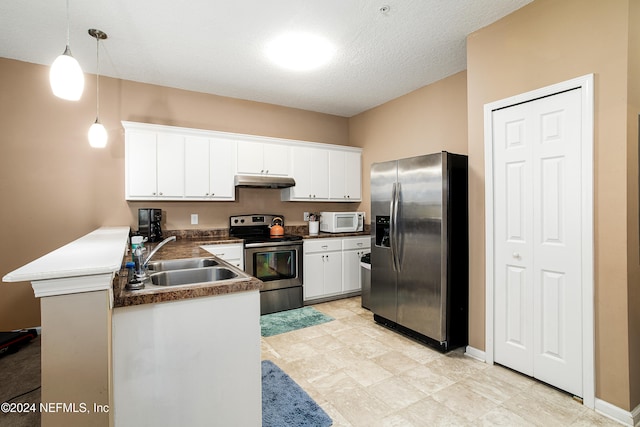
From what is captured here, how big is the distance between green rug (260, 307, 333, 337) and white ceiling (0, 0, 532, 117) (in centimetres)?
288

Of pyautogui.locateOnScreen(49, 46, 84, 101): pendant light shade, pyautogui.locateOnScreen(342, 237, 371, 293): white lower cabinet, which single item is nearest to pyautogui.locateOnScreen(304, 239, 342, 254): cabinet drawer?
pyautogui.locateOnScreen(342, 237, 371, 293): white lower cabinet

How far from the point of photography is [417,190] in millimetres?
2973

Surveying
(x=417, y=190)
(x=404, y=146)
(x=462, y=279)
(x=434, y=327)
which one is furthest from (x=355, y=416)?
(x=404, y=146)

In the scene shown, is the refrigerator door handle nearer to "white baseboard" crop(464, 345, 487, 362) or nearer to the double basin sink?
"white baseboard" crop(464, 345, 487, 362)

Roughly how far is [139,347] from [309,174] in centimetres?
348

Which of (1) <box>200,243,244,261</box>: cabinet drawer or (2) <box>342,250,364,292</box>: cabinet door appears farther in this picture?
(2) <box>342,250,364,292</box>: cabinet door

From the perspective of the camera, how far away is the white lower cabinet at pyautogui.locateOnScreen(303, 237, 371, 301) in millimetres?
4248

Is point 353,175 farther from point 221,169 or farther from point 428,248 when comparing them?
point 428,248

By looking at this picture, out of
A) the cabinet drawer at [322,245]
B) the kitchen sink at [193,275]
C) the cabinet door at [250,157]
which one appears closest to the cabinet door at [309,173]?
the cabinet door at [250,157]

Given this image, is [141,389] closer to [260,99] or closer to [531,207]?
[531,207]

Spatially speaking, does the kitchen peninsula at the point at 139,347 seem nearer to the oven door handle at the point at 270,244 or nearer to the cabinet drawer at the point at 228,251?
the cabinet drawer at the point at 228,251

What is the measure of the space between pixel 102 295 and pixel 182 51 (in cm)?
268

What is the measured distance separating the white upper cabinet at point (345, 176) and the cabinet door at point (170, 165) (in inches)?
84.5

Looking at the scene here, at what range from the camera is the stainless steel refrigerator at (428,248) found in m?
2.78
